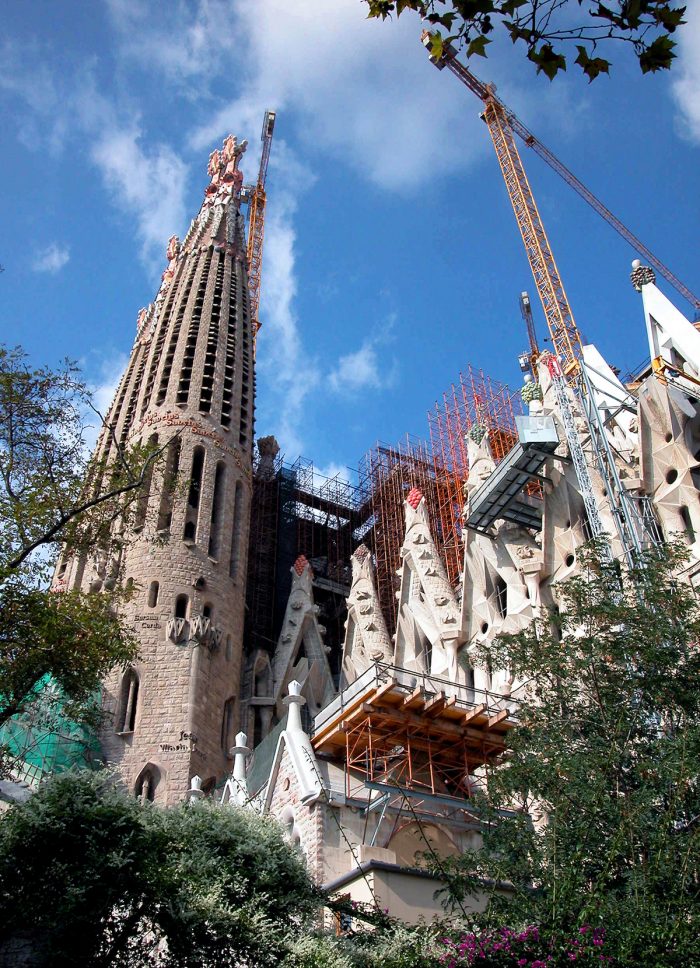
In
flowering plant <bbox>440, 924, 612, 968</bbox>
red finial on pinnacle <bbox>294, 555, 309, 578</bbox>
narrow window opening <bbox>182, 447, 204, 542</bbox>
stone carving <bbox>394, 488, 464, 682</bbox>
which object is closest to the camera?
flowering plant <bbox>440, 924, 612, 968</bbox>

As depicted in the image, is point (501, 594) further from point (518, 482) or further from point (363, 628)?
point (363, 628)

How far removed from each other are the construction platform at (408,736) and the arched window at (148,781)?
6.05m

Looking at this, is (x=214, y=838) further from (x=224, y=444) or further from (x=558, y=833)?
(x=224, y=444)

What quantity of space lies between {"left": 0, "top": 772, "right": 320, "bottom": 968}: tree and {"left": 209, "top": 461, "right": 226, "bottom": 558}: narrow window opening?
1541cm

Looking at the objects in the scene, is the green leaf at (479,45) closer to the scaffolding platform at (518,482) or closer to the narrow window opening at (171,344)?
the scaffolding platform at (518,482)

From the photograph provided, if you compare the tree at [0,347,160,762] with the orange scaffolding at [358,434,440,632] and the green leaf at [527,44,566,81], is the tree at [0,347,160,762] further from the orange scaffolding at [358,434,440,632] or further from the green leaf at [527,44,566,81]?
the orange scaffolding at [358,434,440,632]

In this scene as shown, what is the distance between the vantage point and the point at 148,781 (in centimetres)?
2145

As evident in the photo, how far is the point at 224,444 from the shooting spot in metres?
28.9

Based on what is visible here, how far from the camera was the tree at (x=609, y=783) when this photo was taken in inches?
352

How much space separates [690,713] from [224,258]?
27.7 metres

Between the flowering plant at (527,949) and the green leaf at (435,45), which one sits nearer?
the green leaf at (435,45)

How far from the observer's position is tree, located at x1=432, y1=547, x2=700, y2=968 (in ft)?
29.4

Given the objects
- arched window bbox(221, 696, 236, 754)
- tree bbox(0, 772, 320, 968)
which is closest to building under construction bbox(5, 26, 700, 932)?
arched window bbox(221, 696, 236, 754)

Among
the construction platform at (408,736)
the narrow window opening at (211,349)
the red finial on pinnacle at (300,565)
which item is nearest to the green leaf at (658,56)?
the construction platform at (408,736)
